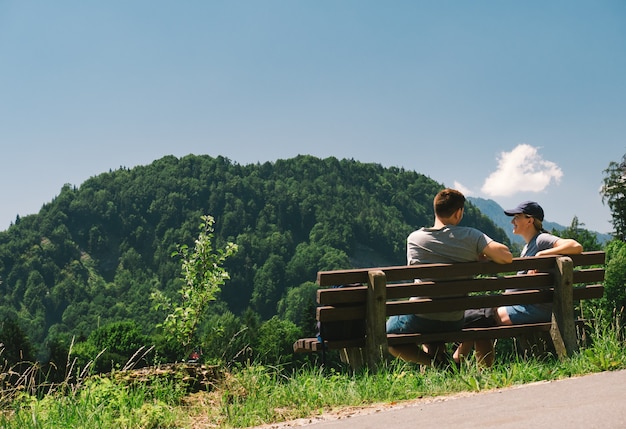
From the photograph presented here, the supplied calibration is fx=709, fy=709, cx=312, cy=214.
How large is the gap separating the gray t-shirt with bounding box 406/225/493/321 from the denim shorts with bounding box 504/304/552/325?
56 cm

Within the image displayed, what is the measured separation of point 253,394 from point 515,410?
179 centimetres

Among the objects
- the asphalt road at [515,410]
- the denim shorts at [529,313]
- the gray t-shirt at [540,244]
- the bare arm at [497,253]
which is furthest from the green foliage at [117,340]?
the asphalt road at [515,410]

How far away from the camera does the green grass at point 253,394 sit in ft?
14.5

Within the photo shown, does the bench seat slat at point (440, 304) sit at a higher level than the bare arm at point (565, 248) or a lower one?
lower

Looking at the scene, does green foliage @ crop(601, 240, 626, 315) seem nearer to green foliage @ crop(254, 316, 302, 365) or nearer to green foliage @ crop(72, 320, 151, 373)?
green foliage @ crop(254, 316, 302, 365)

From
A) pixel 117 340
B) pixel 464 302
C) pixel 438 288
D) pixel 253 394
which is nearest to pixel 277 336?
pixel 117 340

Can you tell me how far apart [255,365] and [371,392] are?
40.8 inches

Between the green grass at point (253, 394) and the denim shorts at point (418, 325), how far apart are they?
0.33 metres

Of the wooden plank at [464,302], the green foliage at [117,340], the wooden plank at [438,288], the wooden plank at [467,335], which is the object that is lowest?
the green foliage at [117,340]

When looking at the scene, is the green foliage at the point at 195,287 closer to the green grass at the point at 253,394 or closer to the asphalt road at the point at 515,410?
the green grass at the point at 253,394

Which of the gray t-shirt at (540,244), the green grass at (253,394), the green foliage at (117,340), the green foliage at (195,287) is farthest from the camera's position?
the green foliage at (117,340)

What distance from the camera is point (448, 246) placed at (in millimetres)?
5762

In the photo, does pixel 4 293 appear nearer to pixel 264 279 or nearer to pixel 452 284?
pixel 264 279

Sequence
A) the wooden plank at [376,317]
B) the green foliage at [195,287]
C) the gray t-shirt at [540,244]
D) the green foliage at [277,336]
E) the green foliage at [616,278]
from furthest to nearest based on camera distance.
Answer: the green foliage at [277,336]
the green foliage at [616,278]
the green foliage at [195,287]
the gray t-shirt at [540,244]
the wooden plank at [376,317]
